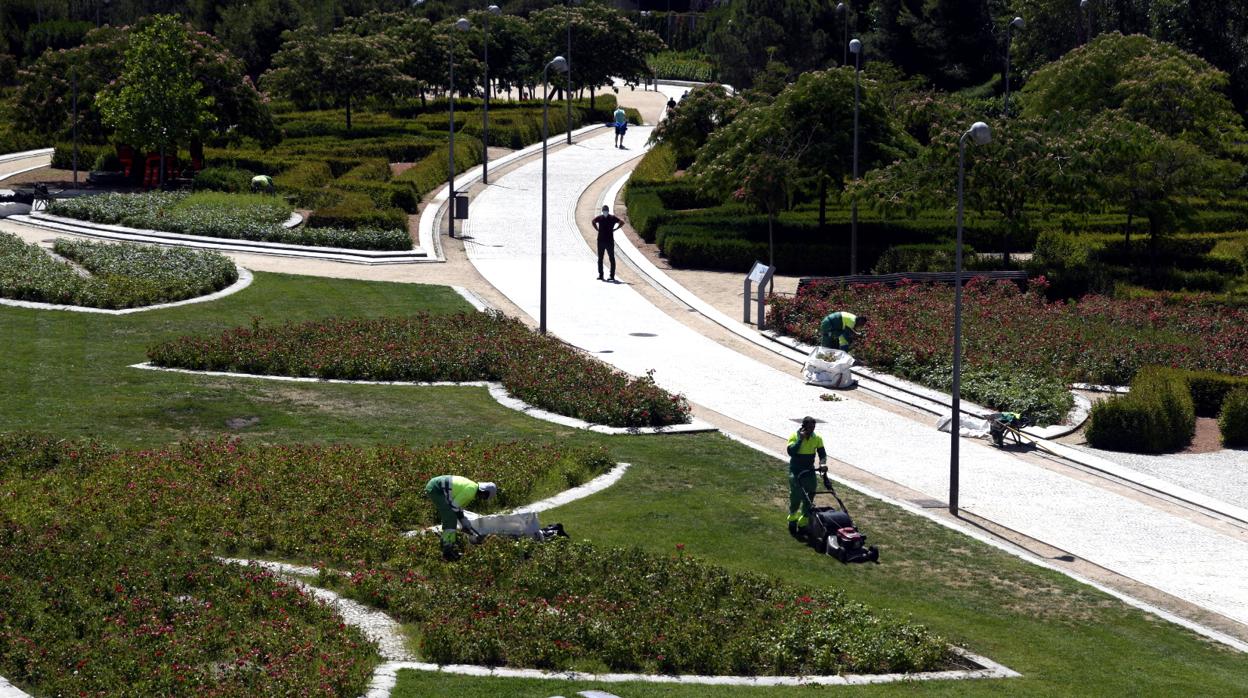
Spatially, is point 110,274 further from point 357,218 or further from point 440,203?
point 440,203

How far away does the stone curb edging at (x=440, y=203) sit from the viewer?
137ft

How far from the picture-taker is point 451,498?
17.7 meters

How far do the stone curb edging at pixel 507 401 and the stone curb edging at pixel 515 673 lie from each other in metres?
9.10

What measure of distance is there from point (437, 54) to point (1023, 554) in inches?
2059

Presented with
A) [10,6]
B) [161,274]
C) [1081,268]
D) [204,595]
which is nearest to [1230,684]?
[204,595]

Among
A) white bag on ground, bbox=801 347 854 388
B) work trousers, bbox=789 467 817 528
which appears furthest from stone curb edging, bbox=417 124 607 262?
work trousers, bbox=789 467 817 528

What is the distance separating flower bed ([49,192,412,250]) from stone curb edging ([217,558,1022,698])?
25.3 meters

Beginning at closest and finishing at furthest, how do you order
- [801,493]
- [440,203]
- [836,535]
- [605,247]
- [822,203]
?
1. [836,535]
2. [801,493]
3. [605,247]
4. [822,203]
5. [440,203]

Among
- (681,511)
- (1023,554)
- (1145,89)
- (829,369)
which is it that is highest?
(1145,89)

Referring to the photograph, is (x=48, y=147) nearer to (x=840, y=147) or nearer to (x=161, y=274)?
(x=161, y=274)

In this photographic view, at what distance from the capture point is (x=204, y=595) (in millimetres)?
15633

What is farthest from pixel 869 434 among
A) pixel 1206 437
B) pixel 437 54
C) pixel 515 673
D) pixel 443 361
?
pixel 437 54

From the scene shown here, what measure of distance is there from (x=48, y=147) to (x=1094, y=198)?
4219cm

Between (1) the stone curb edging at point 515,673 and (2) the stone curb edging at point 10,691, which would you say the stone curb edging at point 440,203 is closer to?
(1) the stone curb edging at point 515,673
